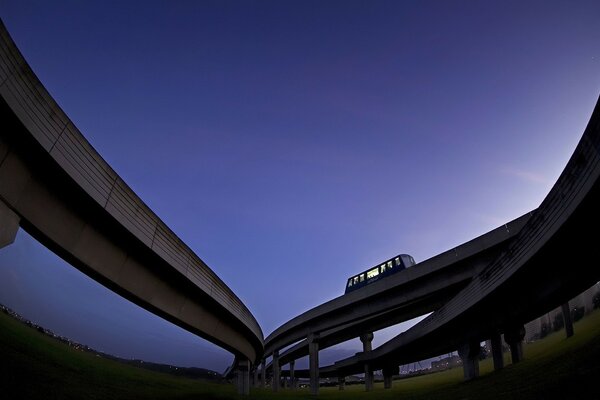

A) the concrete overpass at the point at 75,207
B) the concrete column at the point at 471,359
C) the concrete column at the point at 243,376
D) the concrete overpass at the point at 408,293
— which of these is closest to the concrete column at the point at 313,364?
the concrete overpass at the point at 408,293

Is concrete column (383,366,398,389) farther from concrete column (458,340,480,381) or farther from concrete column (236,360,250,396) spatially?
concrete column (458,340,480,381)

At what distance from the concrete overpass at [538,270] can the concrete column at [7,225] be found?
46.1 feet

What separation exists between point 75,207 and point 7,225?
2040mm

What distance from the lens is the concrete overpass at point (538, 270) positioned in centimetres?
1048

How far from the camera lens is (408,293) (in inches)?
1169

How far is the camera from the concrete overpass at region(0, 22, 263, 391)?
7.64 metres

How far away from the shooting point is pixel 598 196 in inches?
399

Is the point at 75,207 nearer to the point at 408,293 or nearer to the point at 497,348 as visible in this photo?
the point at 408,293

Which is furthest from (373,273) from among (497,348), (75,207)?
(75,207)

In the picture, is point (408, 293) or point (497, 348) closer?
point (497, 348)

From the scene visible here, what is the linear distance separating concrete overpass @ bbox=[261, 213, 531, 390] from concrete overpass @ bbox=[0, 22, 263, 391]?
17.3 metres

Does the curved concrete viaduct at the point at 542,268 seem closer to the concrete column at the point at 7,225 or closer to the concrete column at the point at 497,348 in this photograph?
the concrete column at the point at 497,348

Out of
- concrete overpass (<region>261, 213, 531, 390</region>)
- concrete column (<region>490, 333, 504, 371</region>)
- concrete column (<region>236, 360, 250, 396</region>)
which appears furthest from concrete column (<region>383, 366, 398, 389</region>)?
concrete column (<region>490, 333, 504, 371</region>)

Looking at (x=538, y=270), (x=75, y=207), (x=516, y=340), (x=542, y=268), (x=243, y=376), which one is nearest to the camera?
(x=75, y=207)
